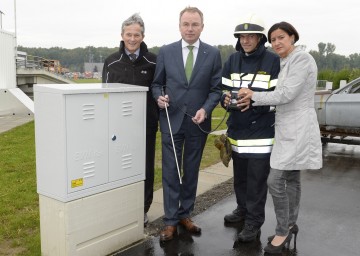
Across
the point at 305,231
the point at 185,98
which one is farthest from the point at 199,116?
the point at 305,231

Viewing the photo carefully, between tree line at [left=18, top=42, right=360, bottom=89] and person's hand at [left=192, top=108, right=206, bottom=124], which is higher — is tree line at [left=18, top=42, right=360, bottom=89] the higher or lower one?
the higher one

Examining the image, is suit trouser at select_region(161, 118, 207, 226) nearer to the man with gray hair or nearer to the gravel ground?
the gravel ground

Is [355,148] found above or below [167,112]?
below

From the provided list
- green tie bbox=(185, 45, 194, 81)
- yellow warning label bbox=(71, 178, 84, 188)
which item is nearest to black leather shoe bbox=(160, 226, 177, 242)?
yellow warning label bbox=(71, 178, 84, 188)

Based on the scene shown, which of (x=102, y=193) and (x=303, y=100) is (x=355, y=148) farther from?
(x=102, y=193)

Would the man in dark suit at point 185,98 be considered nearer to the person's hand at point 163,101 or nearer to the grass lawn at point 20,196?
the person's hand at point 163,101

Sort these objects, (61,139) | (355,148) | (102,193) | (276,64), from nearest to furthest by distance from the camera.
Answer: (61,139) → (102,193) → (276,64) → (355,148)

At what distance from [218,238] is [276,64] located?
188 centimetres

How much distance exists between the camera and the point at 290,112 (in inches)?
144

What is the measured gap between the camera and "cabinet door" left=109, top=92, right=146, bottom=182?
12.0 feet

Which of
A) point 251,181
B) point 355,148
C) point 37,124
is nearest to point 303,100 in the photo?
point 251,181

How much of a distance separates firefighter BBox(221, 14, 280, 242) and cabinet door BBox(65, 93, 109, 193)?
1276 millimetres

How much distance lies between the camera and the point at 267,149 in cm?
393

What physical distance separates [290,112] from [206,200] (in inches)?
84.4
